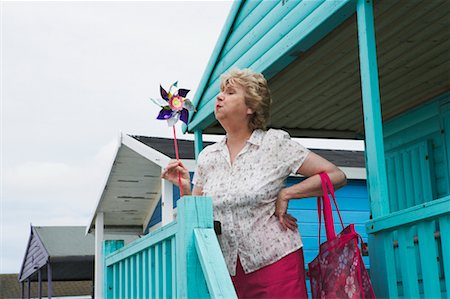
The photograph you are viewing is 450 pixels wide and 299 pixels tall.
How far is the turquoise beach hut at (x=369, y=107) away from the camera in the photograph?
10.6 ft

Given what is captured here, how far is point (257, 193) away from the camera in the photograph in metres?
3.35

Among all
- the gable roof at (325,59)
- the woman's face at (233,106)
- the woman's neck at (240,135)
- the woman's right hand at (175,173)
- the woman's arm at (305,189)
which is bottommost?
the woman's arm at (305,189)

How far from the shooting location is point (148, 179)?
11102 millimetres

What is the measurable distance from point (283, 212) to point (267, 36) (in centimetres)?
206

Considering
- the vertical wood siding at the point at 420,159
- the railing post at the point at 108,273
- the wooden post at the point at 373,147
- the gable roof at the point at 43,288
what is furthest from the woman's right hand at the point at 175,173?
the gable roof at the point at 43,288

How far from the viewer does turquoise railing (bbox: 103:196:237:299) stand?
292 centimetres

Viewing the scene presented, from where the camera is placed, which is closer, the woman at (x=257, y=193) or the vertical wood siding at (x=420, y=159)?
the woman at (x=257, y=193)

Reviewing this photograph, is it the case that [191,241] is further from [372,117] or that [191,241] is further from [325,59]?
[325,59]

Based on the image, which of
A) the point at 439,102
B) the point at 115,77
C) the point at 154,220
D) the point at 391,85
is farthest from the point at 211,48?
the point at 154,220

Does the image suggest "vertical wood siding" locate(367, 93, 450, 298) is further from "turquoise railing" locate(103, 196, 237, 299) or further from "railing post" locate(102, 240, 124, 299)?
"railing post" locate(102, 240, 124, 299)

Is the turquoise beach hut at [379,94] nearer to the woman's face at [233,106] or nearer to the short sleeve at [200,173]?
the woman's face at [233,106]

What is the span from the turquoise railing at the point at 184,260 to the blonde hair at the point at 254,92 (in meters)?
0.70

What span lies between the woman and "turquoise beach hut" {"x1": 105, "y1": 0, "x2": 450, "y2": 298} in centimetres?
28

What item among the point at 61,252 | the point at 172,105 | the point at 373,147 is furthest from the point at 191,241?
the point at 61,252
